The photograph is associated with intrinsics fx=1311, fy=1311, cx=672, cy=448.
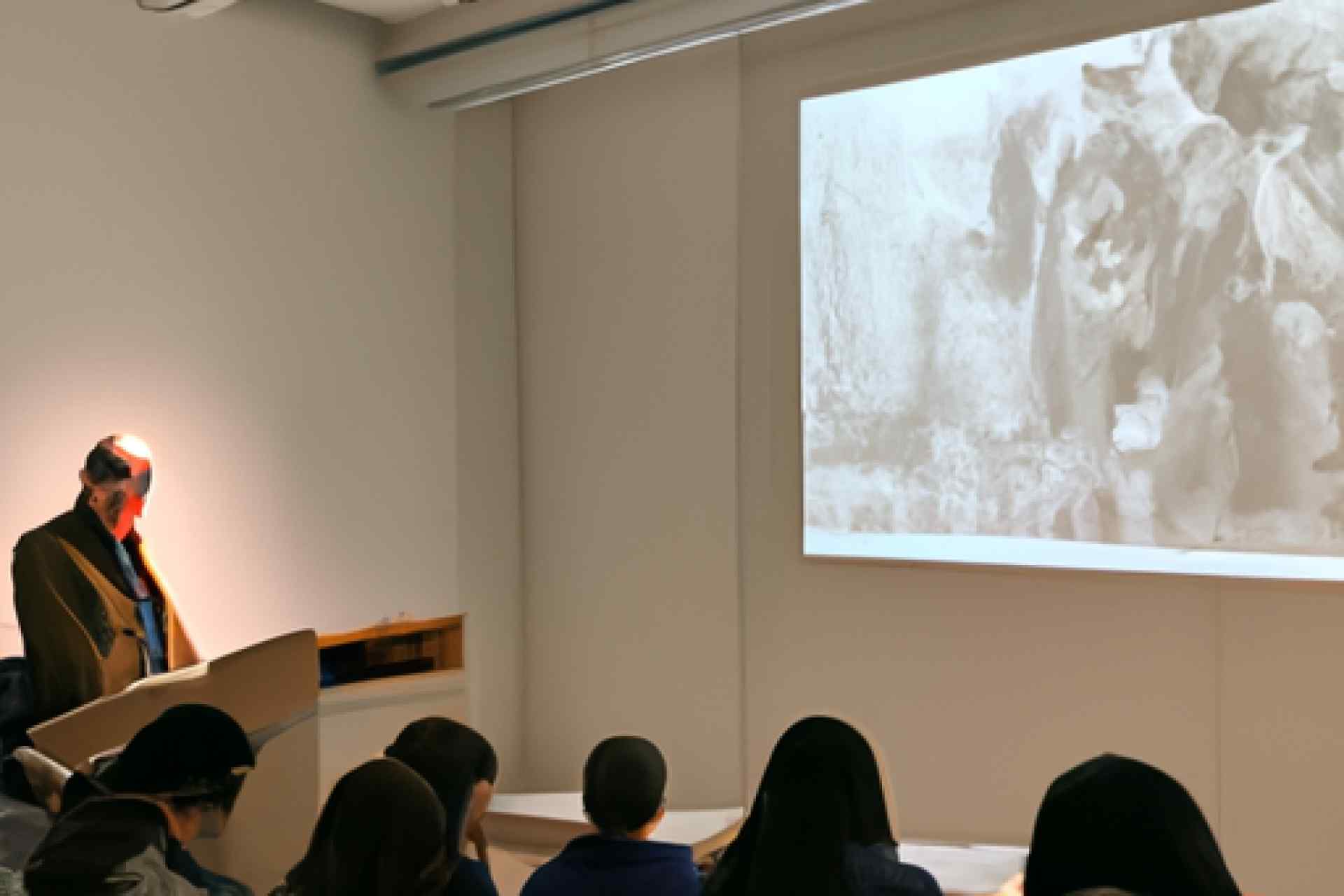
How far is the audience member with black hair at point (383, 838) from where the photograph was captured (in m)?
1.73

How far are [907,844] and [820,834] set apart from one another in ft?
9.46

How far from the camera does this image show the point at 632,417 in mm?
5492

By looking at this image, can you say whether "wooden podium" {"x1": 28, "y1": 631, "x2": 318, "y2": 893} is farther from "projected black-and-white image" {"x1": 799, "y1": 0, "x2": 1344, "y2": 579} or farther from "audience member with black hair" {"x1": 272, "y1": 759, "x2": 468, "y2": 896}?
"projected black-and-white image" {"x1": 799, "y1": 0, "x2": 1344, "y2": 579}

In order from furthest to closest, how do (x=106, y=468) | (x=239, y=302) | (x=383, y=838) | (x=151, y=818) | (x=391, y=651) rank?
(x=239, y=302), (x=106, y=468), (x=391, y=651), (x=151, y=818), (x=383, y=838)

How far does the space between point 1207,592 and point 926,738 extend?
44.2 inches

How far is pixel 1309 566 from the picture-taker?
12.3 ft

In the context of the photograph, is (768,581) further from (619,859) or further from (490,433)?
(619,859)

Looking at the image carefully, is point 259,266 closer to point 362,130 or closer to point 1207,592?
point 362,130

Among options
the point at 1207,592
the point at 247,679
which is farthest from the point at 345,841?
the point at 1207,592

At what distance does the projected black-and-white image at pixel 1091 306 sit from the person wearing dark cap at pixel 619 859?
7.61 ft

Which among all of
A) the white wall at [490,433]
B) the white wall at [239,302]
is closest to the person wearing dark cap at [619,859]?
the white wall at [239,302]

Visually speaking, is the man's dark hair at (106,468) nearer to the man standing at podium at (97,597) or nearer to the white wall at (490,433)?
the man standing at podium at (97,597)

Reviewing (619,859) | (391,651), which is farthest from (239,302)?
(619,859)

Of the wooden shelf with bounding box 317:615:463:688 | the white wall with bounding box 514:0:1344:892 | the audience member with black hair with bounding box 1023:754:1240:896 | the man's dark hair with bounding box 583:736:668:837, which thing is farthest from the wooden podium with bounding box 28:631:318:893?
the white wall with bounding box 514:0:1344:892
